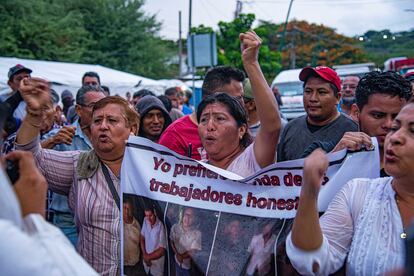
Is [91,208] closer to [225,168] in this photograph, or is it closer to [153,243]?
[153,243]

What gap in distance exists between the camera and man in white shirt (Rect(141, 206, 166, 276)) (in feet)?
9.44

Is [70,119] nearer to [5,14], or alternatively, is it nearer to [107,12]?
[5,14]

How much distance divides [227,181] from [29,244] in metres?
1.65

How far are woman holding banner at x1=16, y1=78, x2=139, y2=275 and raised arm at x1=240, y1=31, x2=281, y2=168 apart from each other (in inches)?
33.9

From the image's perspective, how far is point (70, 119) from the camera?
746cm

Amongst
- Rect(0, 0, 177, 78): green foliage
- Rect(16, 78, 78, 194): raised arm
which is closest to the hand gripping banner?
Rect(16, 78, 78, 194): raised arm

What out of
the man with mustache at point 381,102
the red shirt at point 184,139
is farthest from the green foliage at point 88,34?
the man with mustache at point 381,102

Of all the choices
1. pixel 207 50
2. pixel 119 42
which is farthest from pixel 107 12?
pixel 207 50

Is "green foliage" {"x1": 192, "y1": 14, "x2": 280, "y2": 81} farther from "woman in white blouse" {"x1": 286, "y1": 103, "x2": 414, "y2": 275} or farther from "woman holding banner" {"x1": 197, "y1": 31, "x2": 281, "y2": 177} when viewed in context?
"woman in white blouse" {"x1": 286, "y1": 103, "x2": 414, "y2": 275}

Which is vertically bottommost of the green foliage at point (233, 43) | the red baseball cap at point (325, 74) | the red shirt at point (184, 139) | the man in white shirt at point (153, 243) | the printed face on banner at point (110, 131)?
the man in white shirt at point (153, 243)

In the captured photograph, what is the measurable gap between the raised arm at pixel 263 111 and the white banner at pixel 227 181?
0.23 meters

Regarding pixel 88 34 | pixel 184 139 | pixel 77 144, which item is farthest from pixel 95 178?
pixel 88 34

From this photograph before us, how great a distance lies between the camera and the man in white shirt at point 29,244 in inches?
50.3

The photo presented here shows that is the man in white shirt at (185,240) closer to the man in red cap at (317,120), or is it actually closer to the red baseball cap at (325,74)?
the man in red cap at (317,120)
